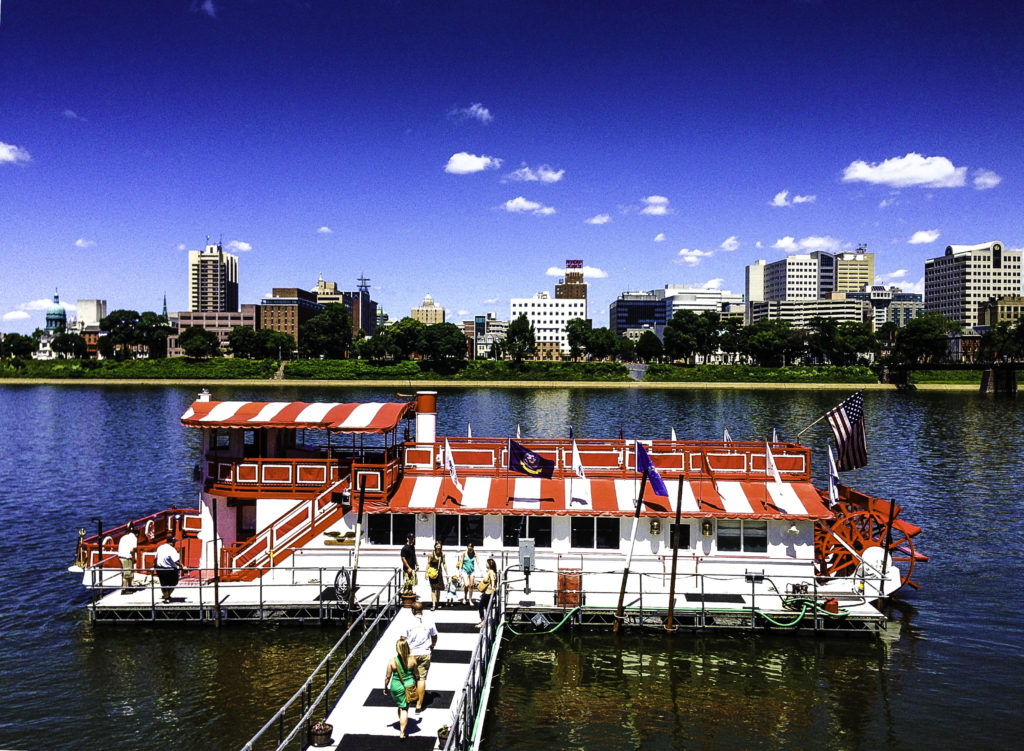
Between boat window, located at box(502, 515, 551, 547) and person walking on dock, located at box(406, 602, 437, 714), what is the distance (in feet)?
37.9

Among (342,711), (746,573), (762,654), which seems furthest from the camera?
(746,573)

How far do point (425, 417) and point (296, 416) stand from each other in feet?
17.4

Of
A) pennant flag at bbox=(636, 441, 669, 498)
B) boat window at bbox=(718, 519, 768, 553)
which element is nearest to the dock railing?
pennant flag at bbox=(636, 441, 669, 498)

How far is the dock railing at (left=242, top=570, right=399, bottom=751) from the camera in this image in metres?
20.2

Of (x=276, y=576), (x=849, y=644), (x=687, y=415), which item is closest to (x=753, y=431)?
(x=687, y=415)

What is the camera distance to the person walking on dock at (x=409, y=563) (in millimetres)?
25703

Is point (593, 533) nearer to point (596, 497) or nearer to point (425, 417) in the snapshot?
point (596, 497)

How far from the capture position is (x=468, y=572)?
26516mm

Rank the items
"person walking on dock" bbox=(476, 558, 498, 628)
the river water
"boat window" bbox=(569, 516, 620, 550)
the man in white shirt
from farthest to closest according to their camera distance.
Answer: "boat window" bbox=(569, 516, 620, 550)
the man in white shirt
"person walking on dock" bbox=(476, 558, 498, 628)
the river water

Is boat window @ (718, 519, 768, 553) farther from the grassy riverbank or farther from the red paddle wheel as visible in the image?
the grassy riverbank

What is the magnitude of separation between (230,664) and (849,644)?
22.3 m

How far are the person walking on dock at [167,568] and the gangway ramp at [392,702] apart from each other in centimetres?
965

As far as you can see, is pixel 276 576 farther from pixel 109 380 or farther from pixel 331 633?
pixel 109 380

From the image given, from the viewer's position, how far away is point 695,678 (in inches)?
971
